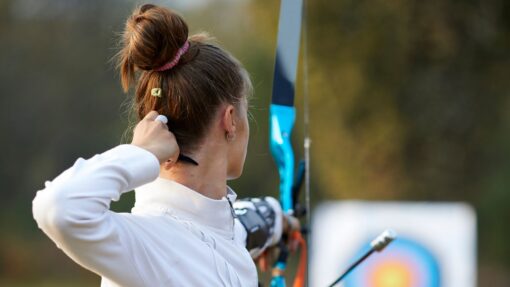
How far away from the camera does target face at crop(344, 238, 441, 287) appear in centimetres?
443

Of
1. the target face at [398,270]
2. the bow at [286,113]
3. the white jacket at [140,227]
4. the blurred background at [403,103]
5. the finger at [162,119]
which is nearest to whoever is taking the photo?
the white jacket at [140,227]

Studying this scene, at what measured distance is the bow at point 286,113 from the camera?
7.07ft

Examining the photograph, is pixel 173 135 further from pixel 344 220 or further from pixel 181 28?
pixel 344 220

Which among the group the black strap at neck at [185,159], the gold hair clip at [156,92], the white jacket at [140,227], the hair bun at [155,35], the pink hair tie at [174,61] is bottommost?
the white jacket at [140,227]

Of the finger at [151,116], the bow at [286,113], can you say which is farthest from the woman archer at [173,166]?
the bow at [286,113]

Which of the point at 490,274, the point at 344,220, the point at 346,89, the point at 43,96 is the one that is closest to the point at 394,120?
the point at 346,89

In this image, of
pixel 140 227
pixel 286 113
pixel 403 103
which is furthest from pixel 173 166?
pixel 403 103

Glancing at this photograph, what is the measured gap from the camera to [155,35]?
4.61 feet

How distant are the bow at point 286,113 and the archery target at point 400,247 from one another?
2043 millimetres

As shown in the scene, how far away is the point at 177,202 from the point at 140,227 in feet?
0.34

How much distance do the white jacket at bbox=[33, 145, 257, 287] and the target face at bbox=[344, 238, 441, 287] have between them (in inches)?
118

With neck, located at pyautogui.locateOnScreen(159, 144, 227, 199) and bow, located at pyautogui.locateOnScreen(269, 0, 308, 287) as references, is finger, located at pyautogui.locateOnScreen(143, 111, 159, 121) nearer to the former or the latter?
neck, located at pyautogui.locateOnScreen(159, 144, 227, 199)

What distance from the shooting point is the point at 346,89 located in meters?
7.73

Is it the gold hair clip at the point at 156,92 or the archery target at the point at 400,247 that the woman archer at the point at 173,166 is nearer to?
the gold hair clip at the point at 156,92
